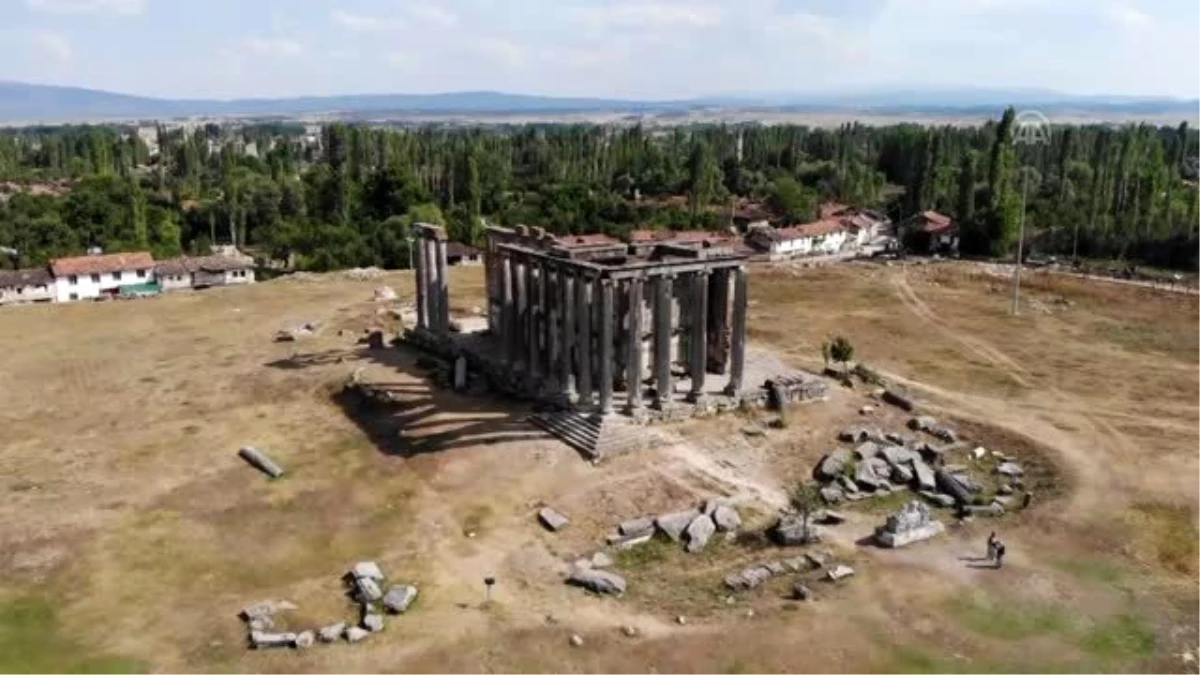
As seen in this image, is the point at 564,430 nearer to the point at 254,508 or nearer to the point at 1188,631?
the point at 254,508

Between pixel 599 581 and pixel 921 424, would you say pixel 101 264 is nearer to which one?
pixel 599 581

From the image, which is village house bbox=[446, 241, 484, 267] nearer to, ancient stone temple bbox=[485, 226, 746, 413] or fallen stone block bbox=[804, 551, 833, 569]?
ancient stone temple bbox=[485, 226, 746, 413]

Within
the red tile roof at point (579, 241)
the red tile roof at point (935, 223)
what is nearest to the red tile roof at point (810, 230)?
the red tile roof at point (935, 223)

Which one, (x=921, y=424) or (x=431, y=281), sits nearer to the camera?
(x=921, y=424)

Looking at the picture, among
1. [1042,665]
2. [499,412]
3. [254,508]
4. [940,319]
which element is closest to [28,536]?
[254,508]

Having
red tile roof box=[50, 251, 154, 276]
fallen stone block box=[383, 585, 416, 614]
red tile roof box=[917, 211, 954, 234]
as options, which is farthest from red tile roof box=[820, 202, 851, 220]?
fallen stone block box=[383, 585, 416, 614]

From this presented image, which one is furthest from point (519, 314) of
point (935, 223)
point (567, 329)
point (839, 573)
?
point (935, 223)
